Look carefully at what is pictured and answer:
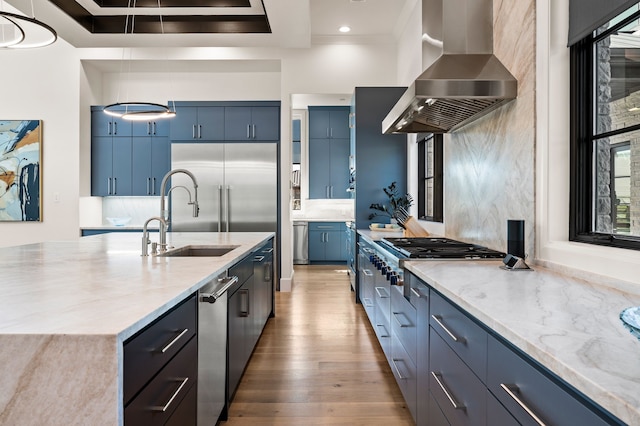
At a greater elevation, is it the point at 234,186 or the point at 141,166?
the point at 141,166

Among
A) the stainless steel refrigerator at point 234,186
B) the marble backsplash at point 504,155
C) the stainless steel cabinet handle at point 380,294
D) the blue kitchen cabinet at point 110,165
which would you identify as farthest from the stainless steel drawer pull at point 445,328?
the blue kitchen cabinet at point 110,165

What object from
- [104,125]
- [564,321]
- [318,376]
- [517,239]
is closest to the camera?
[564,321]

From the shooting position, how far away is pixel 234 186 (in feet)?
17.2

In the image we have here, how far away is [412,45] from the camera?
4488 mm

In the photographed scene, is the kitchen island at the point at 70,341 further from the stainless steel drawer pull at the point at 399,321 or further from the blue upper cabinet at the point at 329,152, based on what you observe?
the blue upper cabinet at the point at 329,152

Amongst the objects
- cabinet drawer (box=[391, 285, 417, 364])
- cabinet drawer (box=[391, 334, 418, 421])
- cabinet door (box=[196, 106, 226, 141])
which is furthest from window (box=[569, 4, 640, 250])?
cabinet door (box=[196, 106, 226, 141])

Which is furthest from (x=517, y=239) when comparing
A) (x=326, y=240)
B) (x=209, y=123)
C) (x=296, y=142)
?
(x=296, y=142)

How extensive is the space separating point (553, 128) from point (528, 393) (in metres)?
1.39

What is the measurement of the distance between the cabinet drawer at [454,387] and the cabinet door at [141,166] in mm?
5175

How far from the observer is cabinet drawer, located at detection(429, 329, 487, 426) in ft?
3.85

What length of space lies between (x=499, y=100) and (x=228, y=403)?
2.21 metres

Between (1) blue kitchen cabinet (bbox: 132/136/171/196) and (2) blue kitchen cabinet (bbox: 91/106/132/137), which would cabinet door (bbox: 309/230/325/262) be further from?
(2) blue kitchen cabinet (bbox: 91/106/132/137)

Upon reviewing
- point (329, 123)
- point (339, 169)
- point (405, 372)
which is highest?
point (329, 123)

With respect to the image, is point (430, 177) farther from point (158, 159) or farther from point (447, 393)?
point (158, 159)
